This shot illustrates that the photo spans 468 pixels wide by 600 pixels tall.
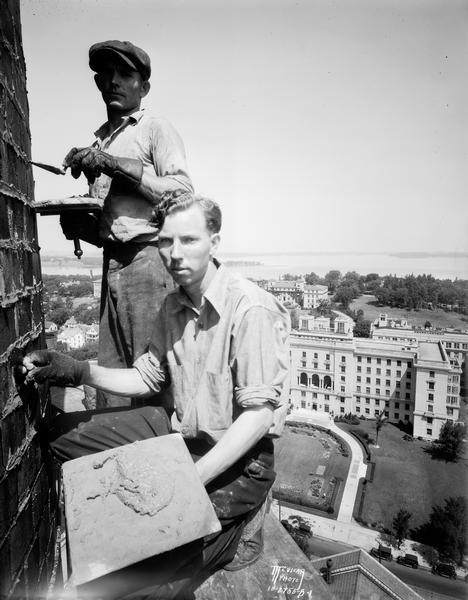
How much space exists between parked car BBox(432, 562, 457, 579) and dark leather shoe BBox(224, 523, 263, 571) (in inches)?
977

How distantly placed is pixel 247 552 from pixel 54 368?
1798 mm

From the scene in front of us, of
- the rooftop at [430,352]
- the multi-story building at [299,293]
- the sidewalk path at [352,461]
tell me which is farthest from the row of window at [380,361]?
the multi-story building at [299,293]

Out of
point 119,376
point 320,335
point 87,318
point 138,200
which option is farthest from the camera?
point 87,318

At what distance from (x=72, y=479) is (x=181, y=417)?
0.75m

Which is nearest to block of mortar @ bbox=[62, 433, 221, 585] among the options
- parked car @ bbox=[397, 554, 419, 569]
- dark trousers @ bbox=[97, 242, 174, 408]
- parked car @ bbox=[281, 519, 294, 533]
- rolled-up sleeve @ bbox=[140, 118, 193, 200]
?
dark trousers @ bbox=[97, 242, 174, 408]

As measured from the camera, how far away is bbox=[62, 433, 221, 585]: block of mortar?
1.63 m

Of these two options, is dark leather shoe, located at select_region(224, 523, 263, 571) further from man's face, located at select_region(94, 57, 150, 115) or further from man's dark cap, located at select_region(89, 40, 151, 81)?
man's dark cap, located at select_region(89, 40, 151, 81)

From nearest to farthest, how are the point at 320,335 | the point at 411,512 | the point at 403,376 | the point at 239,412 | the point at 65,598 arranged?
the point at 65,598 → the point at 239,412 → the point at 411,512 → the point at 403,376 → the point at 320,335

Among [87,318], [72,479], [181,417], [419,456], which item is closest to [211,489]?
[181,417]

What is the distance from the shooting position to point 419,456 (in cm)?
A: 3212

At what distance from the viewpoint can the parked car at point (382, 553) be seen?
69.9 ft

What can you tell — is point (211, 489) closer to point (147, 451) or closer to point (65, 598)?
point (147, 451)

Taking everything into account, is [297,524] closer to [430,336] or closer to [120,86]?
[120,86]

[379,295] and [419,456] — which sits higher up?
[379,295]
